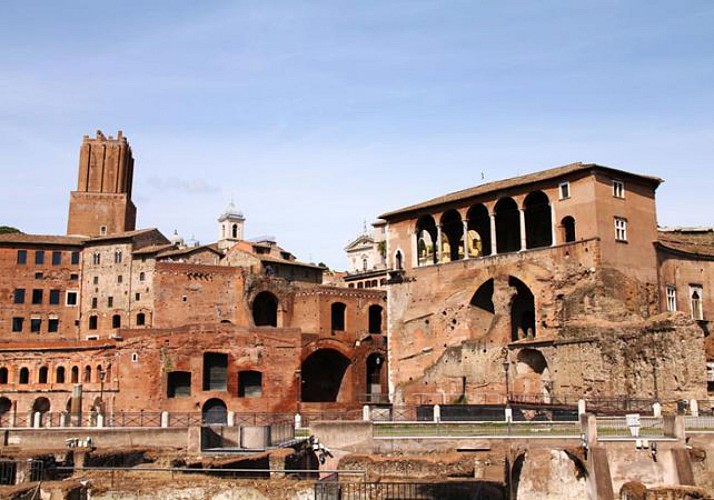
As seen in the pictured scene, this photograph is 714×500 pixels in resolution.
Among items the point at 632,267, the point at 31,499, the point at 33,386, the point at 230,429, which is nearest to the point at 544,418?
the point at 230,429

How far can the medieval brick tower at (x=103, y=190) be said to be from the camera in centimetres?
7361

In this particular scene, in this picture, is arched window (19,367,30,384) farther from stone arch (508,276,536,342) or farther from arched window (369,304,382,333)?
stone arch (508,276,536,342)

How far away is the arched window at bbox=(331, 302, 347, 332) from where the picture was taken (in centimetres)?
5566

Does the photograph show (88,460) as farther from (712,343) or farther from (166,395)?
(712,343)

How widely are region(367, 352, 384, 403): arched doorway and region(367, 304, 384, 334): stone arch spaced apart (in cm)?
370

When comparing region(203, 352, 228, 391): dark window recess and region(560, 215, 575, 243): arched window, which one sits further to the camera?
region(203, 352, 228, 391): dark window recess

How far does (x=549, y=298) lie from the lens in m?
44.8

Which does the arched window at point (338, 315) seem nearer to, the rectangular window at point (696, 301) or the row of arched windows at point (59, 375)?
the row of arched windows at point (59, 375)

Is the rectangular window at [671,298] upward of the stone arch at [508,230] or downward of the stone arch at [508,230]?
downward

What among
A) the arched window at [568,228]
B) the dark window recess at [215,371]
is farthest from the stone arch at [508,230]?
the dark window recess at [215,371]

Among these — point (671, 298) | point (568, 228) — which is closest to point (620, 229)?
point (568, 228)

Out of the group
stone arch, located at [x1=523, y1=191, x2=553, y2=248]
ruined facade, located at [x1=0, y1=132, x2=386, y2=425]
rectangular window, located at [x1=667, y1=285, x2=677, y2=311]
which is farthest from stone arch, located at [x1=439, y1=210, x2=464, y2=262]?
rectangular window, located at [x1=667, y1=285, x2=677, y2=311]

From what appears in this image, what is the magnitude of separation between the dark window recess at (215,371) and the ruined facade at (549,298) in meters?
11.1

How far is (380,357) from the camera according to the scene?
178 ft
